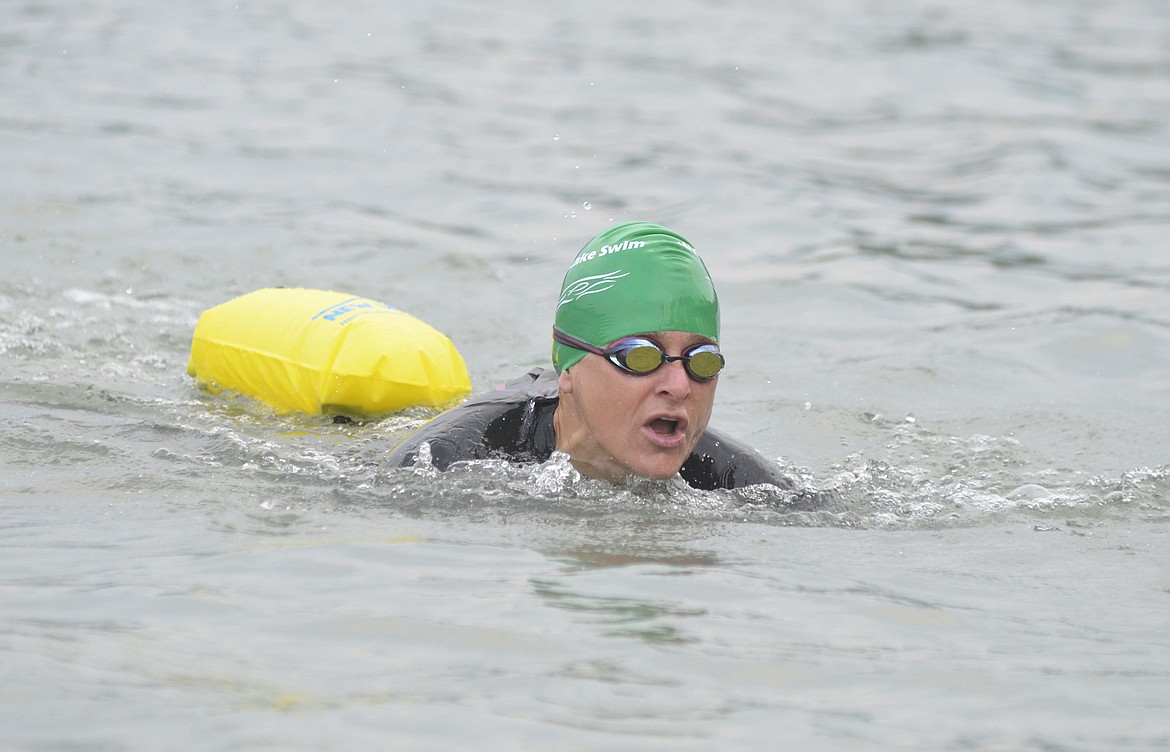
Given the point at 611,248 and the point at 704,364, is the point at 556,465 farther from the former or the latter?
the point at 611,248

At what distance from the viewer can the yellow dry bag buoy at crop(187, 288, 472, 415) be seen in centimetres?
671

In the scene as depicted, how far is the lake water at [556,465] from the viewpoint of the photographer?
3859mm

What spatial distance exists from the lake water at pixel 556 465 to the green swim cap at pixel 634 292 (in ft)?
2.02

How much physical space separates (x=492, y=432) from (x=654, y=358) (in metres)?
0.81

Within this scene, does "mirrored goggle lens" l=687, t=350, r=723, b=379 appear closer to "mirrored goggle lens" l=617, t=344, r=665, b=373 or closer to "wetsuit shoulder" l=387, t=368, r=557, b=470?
"mirrored goggle lens" l=617, t=344, r=665, b=373

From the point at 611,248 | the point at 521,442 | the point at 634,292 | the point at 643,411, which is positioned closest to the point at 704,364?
the point at 643,411

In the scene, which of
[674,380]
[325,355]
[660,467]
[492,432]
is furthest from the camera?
[325,355]

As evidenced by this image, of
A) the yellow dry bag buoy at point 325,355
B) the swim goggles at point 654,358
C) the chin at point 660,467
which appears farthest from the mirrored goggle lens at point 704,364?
the yellow dry bag buoy at point 325,355

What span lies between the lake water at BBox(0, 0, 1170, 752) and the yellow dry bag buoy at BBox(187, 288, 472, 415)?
168 mm

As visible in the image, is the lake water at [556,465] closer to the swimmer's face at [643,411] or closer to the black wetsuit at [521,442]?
the black wetsuit at [521,442]

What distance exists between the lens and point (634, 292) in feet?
17.7

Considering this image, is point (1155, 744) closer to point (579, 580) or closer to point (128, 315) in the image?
point (579, 580)

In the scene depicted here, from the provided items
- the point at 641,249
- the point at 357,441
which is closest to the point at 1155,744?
the point at 641,249

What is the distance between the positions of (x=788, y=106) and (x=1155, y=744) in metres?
16.0
